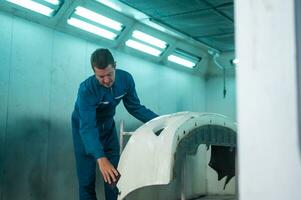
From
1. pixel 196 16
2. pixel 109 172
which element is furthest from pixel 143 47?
pixel 109 172

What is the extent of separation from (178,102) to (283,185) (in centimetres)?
454

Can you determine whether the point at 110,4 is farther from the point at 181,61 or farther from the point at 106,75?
the point at 181,61

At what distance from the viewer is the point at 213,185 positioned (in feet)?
14.2

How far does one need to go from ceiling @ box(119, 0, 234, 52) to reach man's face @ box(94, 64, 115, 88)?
2.92 ft

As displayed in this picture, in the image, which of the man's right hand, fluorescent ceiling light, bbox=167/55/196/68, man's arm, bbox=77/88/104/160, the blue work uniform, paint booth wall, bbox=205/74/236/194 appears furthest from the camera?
paint booth wall, bbox=205/74/236/194

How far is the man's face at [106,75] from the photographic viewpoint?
281 cm

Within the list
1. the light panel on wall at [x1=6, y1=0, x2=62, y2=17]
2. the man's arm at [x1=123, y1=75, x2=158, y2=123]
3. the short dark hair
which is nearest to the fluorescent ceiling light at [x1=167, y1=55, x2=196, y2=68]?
the man's arm at [x1=123, y1=75, x2=158, y2=123]

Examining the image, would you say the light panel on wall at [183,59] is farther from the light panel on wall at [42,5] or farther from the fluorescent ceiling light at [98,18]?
the light panel on wall at [42,5]

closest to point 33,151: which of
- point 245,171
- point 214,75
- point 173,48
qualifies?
point 173,48

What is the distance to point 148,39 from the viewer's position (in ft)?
14.0

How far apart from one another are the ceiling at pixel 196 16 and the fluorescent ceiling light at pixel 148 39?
25cm

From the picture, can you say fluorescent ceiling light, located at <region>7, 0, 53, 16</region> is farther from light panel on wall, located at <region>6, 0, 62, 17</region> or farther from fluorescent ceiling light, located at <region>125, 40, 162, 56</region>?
fluorescent ceiling light, located at <region>125, 40, 162, 56</region>

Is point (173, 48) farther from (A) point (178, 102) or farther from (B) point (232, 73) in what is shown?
(B) point (232, 73)

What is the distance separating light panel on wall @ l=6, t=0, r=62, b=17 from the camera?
3023 mm
